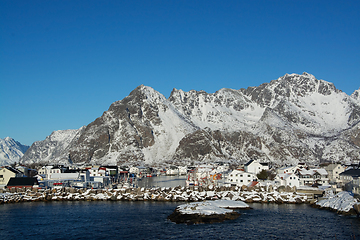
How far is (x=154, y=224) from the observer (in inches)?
1428

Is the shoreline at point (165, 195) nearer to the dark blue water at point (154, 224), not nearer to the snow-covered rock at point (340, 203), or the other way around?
the snow-covered rock at point (340, 203)

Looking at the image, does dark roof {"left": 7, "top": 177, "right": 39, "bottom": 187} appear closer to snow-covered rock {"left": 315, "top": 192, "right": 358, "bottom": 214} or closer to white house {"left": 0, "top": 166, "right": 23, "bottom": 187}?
white house {"left": 0, "top": 166, "right": 23, "bottom": 187}

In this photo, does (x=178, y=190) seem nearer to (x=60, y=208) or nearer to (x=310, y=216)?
(x=60, y=208)

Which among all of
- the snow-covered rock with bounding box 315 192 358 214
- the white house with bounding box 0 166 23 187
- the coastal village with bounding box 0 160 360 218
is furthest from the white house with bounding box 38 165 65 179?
the snow-covered rock with bounding box 315 192 358 214

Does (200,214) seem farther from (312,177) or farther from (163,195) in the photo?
(312,177)

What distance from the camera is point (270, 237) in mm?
31203

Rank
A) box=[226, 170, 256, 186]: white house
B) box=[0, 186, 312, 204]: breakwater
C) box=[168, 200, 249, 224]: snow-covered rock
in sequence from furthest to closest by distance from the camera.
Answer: box=[226, 170, 256, 186]: white house, box=[0, 186, 312, 204]: breakwater, box=[168, 200, 249, 224]: snow-covered rock

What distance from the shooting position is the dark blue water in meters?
31.9

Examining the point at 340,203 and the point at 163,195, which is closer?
the point at 340,203

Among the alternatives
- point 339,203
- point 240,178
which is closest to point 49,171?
point 240,178

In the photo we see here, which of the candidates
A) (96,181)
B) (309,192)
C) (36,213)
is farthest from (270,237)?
(96,181)

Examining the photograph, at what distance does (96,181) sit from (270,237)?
5498 centimetres

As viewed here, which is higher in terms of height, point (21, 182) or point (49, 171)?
point (49, 171)

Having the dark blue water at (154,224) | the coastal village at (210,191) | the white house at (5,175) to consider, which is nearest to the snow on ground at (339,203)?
the coastal village at (210,191)
